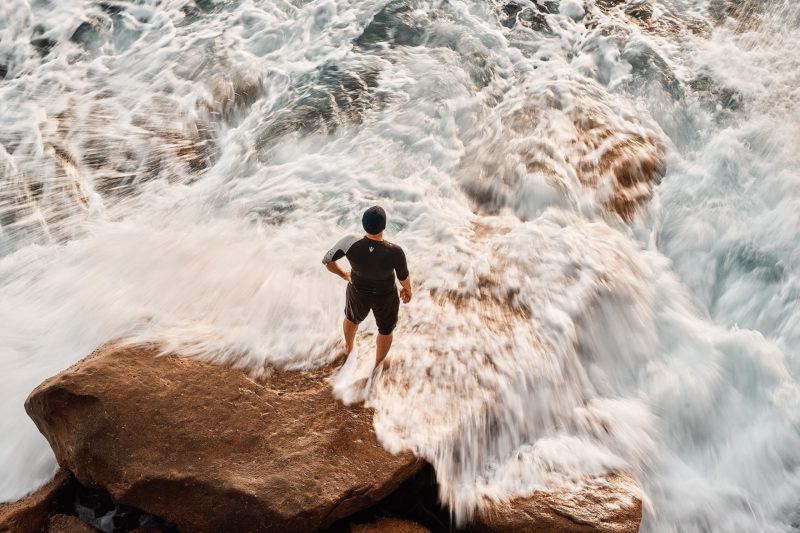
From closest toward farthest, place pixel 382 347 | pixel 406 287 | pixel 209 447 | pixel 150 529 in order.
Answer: pixel 150 529
pixel 209 447
pixel 406 287
pixel 382 347

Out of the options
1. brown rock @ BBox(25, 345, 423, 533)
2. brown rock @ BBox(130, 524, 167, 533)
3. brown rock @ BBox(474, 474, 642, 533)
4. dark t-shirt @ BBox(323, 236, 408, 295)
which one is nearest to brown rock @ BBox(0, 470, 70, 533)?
brown rock @ BBox(25, 345, 423, 533)

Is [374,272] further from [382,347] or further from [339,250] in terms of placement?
[382,347]

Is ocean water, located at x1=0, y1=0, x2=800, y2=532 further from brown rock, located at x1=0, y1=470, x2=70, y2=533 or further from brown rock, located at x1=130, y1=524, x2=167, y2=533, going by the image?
brown rock, located at x1=130, y1=524, x2=167, y2=533

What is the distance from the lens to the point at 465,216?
18.3ft

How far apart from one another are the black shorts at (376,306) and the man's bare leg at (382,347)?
0.05 m

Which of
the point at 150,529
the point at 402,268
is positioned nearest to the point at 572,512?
the point at 402,268

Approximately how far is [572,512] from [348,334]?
6.73 ft

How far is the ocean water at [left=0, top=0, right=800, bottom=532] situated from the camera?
12.3 feet

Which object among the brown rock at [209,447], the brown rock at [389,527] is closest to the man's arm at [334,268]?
the brown rock at [209,447]

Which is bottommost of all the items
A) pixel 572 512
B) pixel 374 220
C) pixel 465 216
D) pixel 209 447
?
pixel 209 447

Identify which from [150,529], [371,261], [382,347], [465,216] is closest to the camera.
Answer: [150,529]

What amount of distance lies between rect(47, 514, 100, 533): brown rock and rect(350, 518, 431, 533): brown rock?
1.76 m

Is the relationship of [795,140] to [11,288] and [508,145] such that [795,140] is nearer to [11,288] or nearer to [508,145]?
[508,145]

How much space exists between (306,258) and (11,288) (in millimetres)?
Result: 3061
